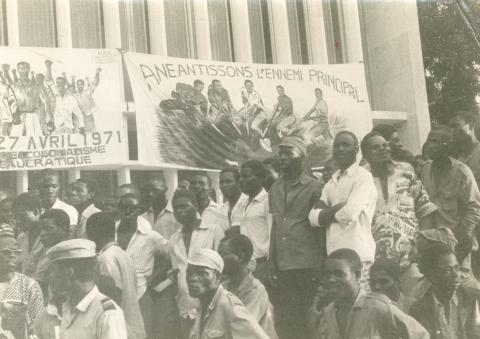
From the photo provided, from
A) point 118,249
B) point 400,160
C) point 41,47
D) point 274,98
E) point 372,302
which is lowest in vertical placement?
point 372,302

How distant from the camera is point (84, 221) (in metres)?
6.27

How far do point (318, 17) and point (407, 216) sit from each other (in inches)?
83.1

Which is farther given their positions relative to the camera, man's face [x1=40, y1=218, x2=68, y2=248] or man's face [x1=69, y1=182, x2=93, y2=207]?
man's face [x1=69, y1=182, x2=93, y2=207]

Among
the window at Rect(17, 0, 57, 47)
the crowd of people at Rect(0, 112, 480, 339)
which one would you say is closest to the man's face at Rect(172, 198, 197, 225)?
the crowd of people at Rect(0, 112, 480, 339)

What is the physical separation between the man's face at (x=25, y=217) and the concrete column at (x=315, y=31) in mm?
3077

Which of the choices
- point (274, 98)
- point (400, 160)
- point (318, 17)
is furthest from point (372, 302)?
point (318, 17)

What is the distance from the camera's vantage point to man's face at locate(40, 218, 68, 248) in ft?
20.1

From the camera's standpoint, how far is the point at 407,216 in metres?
7.21

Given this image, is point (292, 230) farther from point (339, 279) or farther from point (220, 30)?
point (220, 30)

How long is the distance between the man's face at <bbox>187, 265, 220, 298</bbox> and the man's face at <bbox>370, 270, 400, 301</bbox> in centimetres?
146

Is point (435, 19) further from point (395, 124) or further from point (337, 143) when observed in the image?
point (337, 143)

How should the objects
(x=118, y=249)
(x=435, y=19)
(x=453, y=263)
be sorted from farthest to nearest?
(x=435, y=19)
(x=453, y=263)
(x=118, y=249)

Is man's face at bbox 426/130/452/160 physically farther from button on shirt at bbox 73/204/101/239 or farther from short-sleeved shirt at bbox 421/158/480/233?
button on shirt at bbox 73/204/101/239

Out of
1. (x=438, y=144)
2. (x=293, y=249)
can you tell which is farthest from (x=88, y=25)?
(x=438, y=144)
